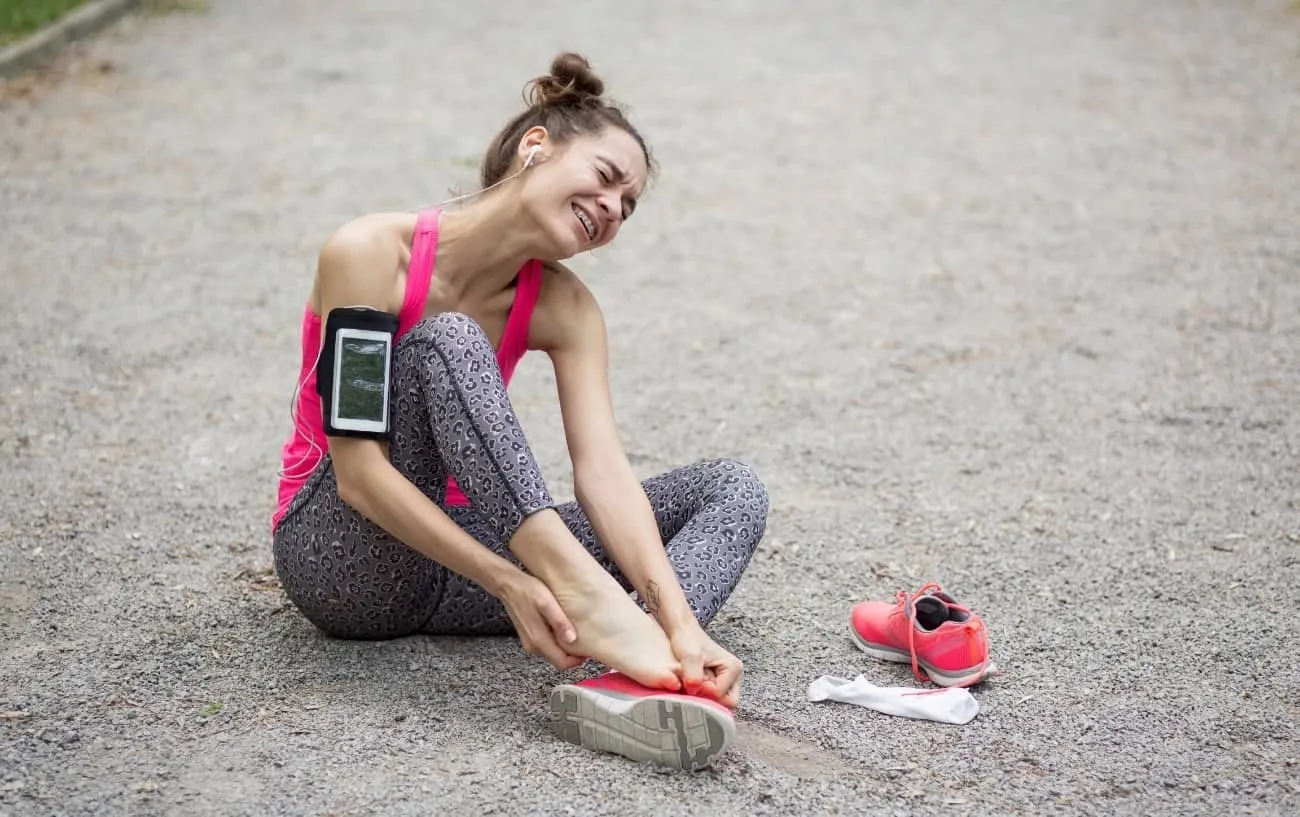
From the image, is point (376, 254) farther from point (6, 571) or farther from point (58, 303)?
point (58, 303)

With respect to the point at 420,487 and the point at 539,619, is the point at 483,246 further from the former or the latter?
the point at 539,619

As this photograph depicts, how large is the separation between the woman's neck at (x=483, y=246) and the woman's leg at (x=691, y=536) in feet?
1.36

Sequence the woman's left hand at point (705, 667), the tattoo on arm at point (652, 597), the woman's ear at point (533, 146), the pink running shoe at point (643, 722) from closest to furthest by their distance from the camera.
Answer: the pink running shoe at point (643, 722), the woman's left hand at point (705, 667), the tattoo on arm at point (652, 597), the woman's ear at point (533, 146)

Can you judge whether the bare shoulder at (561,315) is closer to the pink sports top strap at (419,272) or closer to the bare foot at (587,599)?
the pink sports top strap at (419,272)

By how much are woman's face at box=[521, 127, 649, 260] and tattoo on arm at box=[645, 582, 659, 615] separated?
600 mm

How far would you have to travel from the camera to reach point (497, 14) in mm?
9812

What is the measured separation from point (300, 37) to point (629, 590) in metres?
6.84

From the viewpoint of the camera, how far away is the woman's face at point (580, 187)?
270 centimetres

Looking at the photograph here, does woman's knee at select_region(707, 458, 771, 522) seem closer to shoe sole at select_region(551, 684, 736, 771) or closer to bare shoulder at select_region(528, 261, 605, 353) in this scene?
bare shoulder at select_region(528, 261, 605, 353)

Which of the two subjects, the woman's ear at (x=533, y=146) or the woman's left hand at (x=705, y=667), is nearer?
the woman's left hand at (x=705, y=667)


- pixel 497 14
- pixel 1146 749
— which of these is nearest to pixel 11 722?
pixel 1146 749

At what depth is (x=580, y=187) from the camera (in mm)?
2693

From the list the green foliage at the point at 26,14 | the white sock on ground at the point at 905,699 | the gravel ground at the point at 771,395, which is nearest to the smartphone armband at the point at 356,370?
the gravel ground at the point at 771,395

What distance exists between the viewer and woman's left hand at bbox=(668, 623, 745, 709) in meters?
2.53
